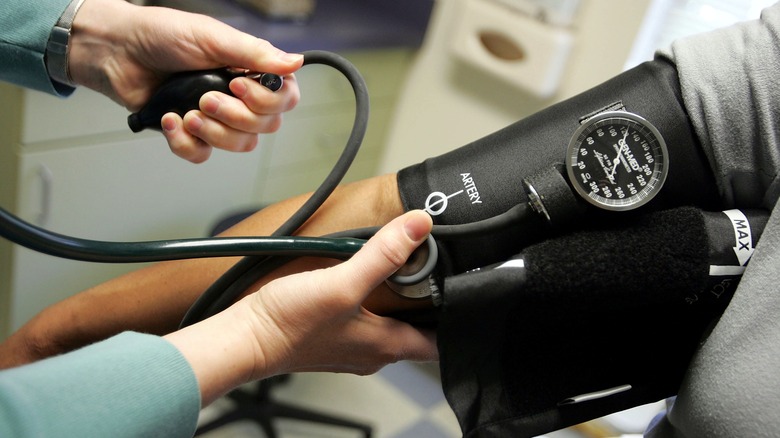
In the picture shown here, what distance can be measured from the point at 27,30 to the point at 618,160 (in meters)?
0.74

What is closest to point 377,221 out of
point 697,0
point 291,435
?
point 291,435

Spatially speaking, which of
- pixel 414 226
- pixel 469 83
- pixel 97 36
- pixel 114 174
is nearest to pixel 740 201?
pixel 414 226

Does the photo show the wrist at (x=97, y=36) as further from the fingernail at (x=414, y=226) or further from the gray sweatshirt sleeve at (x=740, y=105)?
the gray sweatshirt sleeve at (x=740, y=105)

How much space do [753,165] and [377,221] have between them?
1.40 ft

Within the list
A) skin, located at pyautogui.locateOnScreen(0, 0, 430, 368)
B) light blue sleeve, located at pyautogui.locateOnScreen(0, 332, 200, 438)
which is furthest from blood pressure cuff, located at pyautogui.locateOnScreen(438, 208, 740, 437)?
light blue sleeve, located at pyautogui.locateOnScreen(0, 332, 200, 438)

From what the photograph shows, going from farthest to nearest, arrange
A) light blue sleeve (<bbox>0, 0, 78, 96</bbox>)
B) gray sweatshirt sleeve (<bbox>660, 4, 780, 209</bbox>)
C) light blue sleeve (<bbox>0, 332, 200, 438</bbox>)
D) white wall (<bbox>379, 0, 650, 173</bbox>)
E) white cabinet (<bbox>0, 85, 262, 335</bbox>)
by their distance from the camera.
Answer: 1. white wall (<bbox>379, 0, 650, 173</bbox>)
2. white cabinet (<bbox>0, 85, 262, 335</bbox>)
3. light blue sleeve (<bbox>0, 0, 78, 96</bbox>)
4. gray sweatshirt sleeve (<bbox>660, 4, 780, 209</bbox>)
5. light blue sleeve (<bbox>0, 332, 200, 438</bbox>)

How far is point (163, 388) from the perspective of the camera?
0.58 m

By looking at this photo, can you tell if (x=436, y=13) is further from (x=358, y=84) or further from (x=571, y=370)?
(x=571, y=370)

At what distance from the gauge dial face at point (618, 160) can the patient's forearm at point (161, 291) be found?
0.22 m

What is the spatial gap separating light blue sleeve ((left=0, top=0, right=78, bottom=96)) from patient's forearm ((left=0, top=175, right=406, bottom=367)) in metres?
0.31

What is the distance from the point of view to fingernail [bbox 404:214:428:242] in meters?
0.67

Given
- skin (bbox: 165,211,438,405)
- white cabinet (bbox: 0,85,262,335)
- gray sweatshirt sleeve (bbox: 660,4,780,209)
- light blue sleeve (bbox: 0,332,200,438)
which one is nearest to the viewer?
light blue sleeve (bbox: 0,332,200,438)

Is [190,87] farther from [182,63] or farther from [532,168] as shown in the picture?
[532,168]

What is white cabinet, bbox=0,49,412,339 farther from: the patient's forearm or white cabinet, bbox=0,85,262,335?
the patient's forearm
